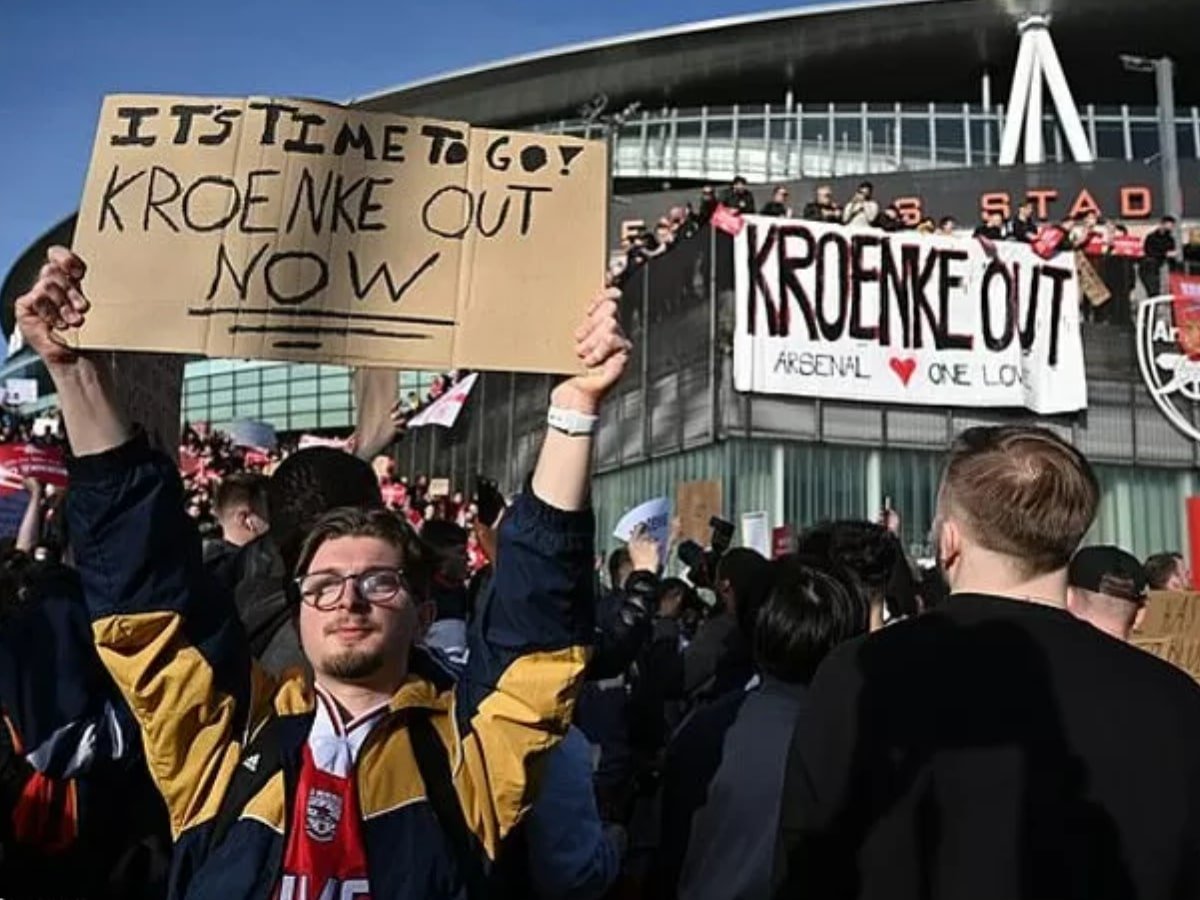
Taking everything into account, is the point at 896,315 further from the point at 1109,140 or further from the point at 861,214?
the point at 1109,140

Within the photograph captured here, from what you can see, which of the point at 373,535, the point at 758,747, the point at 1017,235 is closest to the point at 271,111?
the point at 373,535

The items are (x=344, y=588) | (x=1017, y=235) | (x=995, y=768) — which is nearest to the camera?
(x=995, y=768)

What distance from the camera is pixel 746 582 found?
14.6ft

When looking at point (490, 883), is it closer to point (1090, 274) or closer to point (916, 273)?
point (916, 273)

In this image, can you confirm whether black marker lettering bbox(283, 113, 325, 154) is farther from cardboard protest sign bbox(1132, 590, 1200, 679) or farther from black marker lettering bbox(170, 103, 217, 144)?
cardboard protest sign bbox(1132, 590, 1200, 679)

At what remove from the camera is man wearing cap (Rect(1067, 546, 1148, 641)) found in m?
4.09

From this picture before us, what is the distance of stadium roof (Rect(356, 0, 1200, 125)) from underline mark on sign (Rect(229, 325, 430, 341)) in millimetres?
46876

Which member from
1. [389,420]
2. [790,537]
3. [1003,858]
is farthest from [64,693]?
[790,537]

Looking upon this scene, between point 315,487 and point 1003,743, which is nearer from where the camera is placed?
point 1003,743

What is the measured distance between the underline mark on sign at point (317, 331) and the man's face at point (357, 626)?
0.48m

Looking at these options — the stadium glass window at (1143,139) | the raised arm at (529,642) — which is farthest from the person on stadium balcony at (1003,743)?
the stadium glass window at (1143,139)

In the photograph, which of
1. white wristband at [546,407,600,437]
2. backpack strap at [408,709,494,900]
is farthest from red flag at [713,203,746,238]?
backpack strap at [408,709,494,900]

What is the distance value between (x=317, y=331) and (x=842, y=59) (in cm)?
4949

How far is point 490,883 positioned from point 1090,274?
18.8 metres
